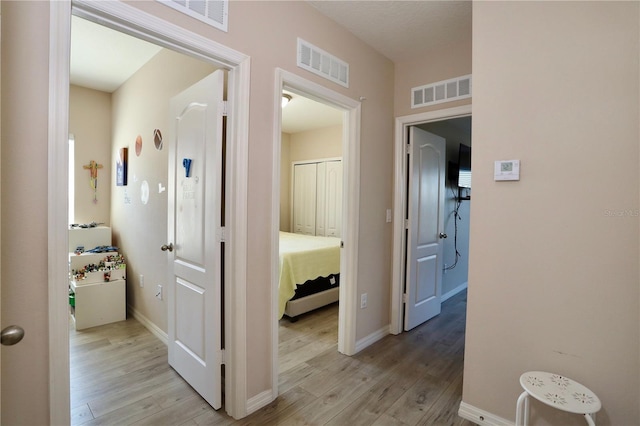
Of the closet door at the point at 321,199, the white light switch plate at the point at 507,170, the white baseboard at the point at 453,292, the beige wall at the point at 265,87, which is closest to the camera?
the white light switch plate at the point at 507,170

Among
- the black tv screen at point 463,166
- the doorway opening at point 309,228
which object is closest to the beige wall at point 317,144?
the doorway opening at point 309,228

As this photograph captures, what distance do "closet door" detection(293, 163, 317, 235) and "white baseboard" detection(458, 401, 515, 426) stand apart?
4202 mm

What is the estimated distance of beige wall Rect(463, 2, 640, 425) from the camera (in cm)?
143

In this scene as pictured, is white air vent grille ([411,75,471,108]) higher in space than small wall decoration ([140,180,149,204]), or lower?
higher

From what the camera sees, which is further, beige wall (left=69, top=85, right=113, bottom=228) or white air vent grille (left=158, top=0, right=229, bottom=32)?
beige wall (left=69, top=85, right=113, bottom=228)

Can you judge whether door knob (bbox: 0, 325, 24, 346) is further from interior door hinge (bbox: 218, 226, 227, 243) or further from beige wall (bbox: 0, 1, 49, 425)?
interior door hinge (bbox: 218, 226, 227, 243)

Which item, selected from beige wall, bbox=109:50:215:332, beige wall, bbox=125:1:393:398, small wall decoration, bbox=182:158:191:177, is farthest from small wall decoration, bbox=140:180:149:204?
beige wall, bbox=125:1:393:398

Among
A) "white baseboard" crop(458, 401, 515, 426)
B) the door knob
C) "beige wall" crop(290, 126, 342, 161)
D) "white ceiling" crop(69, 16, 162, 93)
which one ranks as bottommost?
"white baseboard" crop(458, 401, 515, 426)

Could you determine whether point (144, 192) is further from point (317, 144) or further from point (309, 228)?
point (317, 144)

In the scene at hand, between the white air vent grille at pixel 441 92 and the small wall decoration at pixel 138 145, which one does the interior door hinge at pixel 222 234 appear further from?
the white air vent grille at pixel 441 92

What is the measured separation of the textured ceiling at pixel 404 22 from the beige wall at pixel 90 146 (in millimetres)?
3169

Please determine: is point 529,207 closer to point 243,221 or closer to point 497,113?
point 497,113

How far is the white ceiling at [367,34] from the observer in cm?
218

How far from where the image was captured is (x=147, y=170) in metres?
2.98
